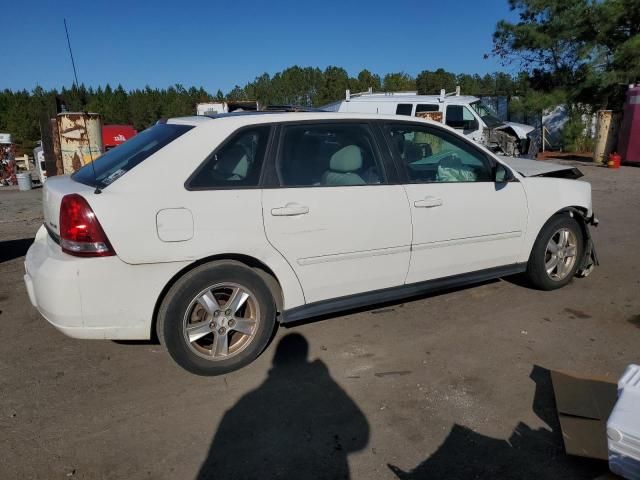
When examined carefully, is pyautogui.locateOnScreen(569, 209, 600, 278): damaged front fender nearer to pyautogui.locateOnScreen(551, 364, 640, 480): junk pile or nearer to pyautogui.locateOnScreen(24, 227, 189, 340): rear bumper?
pyautogui.locateOnScreen(551, 364, 640, 480): junk pile

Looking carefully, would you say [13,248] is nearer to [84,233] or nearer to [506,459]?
[84,233]

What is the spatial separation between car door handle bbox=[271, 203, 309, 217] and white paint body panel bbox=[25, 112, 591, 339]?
0.11 ft

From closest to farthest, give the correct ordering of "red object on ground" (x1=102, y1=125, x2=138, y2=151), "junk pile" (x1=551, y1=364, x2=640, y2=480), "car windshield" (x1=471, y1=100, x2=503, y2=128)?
"junk pile" (x1=551, y1=364, x2=640, y2=480) < "car windshield" (x1=471, y1=100, x2=503, y2=128) < "red object on ground" (x1=102, y1=125, x2=138, y2=151)

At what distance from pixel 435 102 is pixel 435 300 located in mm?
10630

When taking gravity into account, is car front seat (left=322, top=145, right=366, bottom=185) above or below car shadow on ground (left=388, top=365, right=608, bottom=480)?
above

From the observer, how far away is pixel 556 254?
15.8 feet

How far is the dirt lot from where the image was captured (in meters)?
2.58

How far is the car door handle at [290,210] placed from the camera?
11.1ft

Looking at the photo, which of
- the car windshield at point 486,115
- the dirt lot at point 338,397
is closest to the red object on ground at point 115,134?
the car windshield at point 486,115

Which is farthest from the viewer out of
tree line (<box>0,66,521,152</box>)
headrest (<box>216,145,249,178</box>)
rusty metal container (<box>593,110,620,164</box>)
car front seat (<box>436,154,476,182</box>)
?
tree line (<box>0,66,521,152</box>)

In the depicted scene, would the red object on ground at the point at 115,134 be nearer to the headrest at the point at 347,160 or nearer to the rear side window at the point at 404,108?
the rear side window at the point at 404,108

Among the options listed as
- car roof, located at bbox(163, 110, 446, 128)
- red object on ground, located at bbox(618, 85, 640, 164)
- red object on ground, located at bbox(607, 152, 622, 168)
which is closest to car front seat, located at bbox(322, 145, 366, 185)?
car roof, located at bbox(163, 110, 446, 128)

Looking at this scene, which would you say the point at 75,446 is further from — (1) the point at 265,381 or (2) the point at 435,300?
(2) the point at 435,300

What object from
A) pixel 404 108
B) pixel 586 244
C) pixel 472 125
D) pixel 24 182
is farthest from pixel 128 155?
pixel 472 125
